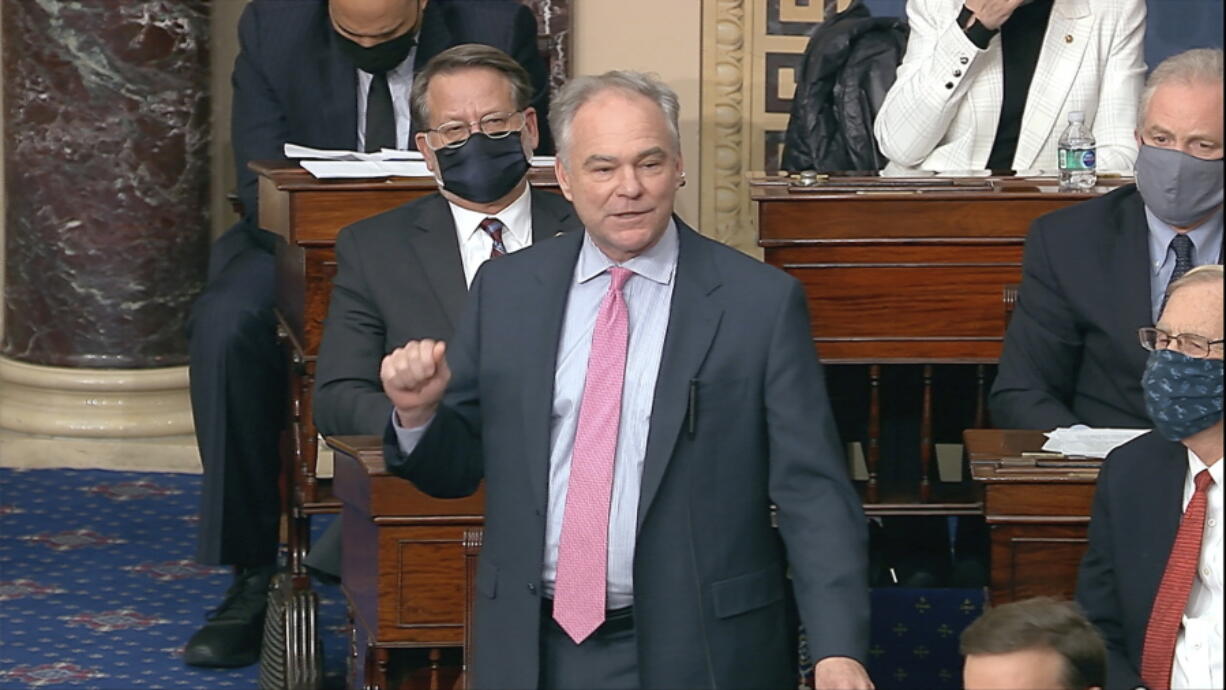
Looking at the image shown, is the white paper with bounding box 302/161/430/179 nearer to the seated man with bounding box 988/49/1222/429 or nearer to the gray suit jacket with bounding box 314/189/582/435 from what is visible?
the gray suit jacket with bounding box 314/189/582/435

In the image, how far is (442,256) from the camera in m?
4.73

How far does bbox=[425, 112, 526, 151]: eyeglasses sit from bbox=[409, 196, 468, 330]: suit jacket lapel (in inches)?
5.9

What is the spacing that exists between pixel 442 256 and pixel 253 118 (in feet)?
5.46

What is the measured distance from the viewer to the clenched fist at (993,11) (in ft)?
18.0

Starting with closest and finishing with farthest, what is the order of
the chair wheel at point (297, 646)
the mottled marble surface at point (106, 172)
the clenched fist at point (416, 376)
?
1. the clenched fist at point (416, 376)
2. the chair wheel at point (297, 646)
3. the mottled marble surface at point (106, 172)

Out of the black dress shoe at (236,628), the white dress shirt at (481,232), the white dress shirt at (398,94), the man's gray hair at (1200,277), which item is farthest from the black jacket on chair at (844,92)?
the man's gray hair at (1200,277)

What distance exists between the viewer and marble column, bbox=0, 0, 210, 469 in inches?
301

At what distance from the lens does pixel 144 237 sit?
25.6 feet

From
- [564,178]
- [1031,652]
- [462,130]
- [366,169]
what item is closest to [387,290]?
[462,130]

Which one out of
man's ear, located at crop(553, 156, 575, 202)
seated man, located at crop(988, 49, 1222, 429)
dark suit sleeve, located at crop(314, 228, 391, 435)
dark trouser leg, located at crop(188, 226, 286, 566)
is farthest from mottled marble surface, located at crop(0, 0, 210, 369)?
man's ear, located at crop(553, 156, 575, 202)

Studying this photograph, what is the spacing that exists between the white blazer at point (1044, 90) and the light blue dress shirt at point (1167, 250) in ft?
3.67

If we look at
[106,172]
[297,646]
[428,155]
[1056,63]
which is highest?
[1056,63]

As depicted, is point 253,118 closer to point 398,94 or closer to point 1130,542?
point 398,94

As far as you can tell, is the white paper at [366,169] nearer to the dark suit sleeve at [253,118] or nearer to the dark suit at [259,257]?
the dark suit at [259,257]
